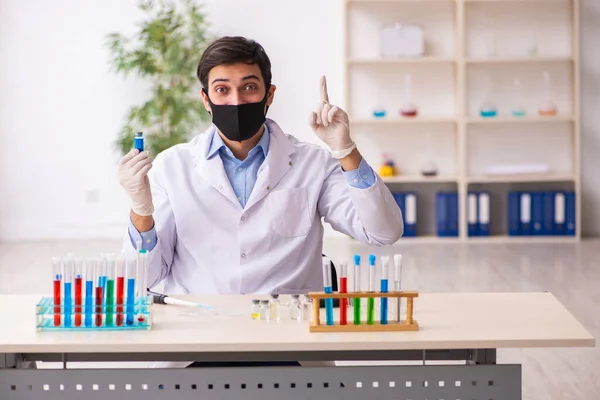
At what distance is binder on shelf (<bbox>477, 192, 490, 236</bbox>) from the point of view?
23.7 feet

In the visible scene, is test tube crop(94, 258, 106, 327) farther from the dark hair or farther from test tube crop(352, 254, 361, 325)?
the dark hair

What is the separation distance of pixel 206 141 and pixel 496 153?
4.89 metres

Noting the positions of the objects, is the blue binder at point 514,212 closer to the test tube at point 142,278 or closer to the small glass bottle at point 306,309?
the small glass bottle at point 306,309

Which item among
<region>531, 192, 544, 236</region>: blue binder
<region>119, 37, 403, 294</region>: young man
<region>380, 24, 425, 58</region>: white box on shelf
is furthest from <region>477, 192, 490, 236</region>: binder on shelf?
<region>119, 37, 403, 294</region>: young man

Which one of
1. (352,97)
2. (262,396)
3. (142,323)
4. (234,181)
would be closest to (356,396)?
(262,396)

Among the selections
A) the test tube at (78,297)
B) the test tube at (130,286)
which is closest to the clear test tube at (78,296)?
the test tube at (78,297)

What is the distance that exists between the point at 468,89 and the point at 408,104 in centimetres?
52

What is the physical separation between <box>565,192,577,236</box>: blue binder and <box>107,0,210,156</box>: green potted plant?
2801mm

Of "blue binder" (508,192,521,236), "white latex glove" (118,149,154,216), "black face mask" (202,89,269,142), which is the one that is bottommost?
"blue binder" (508,192,521,236)

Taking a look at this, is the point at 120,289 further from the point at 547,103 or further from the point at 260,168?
the point at 547,103

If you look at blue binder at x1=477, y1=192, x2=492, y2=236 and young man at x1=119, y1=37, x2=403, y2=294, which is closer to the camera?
young man at x1=119, y1=37, x2=403, y2=294

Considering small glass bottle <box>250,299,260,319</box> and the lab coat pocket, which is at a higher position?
the lab coat pocket

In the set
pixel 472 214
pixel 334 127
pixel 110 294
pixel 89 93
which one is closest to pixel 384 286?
pixel 334 127

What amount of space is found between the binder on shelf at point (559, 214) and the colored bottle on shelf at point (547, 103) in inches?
24.4
